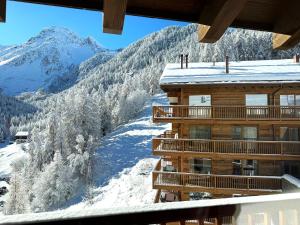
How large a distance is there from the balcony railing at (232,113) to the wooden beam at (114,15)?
54.1 ft

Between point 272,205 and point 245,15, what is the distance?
157 centimetres

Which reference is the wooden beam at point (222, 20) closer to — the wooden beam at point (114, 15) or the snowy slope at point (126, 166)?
the wooden beam at point (114, 15)

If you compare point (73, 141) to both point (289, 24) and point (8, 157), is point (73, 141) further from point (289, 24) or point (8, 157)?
point (289, 24)

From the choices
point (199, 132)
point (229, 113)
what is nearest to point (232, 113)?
point (229, 113)

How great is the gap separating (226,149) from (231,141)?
2.30 feet

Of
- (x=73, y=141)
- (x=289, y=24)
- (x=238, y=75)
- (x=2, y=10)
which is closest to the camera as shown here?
(x=2, y=10)

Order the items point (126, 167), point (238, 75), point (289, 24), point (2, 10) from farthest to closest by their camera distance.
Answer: point (126, 167), point (238, 75), point (289, 24), point (2, 10)

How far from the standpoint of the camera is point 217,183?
18.3 metres

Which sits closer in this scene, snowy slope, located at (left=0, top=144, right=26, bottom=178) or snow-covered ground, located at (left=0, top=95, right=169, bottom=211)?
snow-covered ground, located at (left=0, top=95, right=169, bottom=211)

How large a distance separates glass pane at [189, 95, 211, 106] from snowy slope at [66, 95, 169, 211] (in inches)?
740

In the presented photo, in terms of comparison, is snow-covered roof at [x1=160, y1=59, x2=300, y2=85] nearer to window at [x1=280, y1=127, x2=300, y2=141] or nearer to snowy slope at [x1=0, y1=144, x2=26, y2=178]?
window at [x1=280, y1=127, x2=300, y2=141]

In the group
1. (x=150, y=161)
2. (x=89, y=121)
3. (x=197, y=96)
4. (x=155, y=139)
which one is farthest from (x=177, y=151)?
(x=89, y=121)

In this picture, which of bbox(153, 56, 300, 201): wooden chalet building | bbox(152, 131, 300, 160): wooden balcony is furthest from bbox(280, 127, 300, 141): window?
bbox(152, 131, 300, 160): wooden balcony

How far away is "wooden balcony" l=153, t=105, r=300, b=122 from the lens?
18.8 metres
